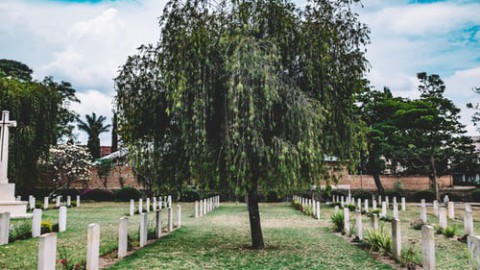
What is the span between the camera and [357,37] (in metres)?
12.7

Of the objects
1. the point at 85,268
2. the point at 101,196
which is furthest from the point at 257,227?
the point at 101,196

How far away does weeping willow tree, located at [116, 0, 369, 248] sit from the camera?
33.9ft

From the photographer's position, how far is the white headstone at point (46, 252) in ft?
22.4

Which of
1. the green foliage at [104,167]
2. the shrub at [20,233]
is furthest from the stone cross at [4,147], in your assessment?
the green foliage at [104,167]

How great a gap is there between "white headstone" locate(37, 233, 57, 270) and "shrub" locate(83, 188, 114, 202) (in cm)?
4039

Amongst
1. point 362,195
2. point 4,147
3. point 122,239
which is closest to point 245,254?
point 122,239

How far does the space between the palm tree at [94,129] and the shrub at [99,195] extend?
596 inches

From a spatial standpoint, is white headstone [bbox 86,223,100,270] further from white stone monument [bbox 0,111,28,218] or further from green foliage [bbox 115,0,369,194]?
white stone monument [bbox 0,111,28,218]

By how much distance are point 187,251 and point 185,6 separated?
6.01 m

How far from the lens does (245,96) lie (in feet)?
33.6

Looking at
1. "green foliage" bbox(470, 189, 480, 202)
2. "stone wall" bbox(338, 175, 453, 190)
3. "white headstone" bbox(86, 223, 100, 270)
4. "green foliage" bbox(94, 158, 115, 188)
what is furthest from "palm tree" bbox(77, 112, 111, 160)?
"white headstone" bbox(86, 223, 100, 270)

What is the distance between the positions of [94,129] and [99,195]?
20.8 meters

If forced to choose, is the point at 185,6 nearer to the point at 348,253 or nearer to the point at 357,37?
the point at 357,37

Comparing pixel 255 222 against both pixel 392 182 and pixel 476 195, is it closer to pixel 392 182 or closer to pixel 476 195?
pixel 476 195
